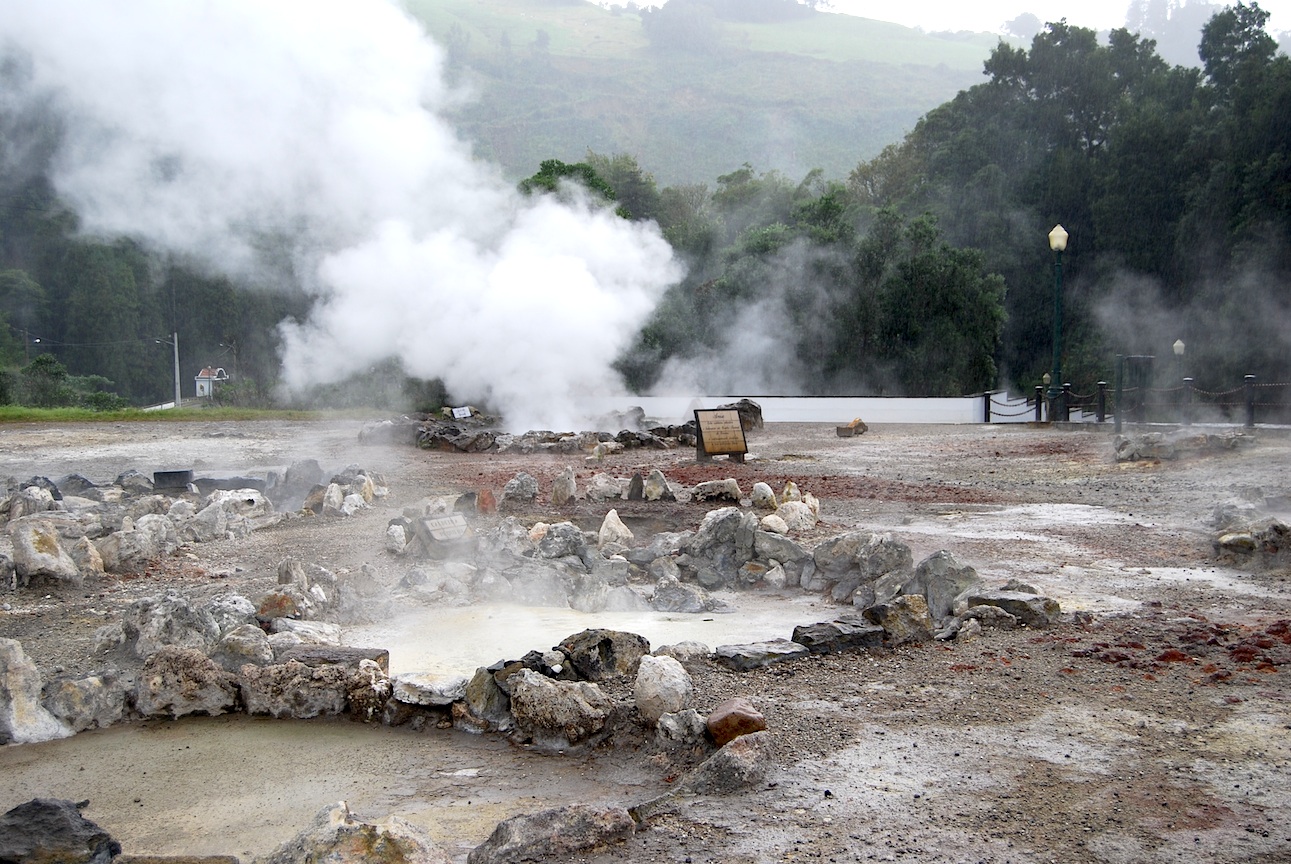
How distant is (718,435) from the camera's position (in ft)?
52.9

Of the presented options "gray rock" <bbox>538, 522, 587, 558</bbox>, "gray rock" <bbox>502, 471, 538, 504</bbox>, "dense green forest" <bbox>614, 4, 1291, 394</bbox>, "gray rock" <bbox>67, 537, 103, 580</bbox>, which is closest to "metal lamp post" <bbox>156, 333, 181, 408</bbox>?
"dense green forest" <bbox>614, 4, 1291, 394</bbox>

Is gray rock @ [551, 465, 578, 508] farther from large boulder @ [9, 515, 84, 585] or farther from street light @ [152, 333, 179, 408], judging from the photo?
street light @ [152, 333, 179, 408]

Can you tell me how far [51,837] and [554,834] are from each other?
5.53 ft

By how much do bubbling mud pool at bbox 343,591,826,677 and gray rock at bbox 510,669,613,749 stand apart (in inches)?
31.1

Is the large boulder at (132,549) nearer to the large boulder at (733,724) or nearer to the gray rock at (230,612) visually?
the gray rock at (230,612)

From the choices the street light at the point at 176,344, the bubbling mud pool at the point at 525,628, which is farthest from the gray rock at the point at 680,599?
the street light at the point at 176,344

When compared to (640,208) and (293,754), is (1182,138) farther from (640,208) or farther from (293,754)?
(293,754)

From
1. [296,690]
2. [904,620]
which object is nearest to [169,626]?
[296,690]

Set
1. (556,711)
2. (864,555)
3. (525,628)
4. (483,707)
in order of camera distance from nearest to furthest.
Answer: (556,711) < (483,707) < (525,628) < (864,555)

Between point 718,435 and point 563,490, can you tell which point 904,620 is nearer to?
point 563,490

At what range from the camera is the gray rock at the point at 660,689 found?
4.50 meters

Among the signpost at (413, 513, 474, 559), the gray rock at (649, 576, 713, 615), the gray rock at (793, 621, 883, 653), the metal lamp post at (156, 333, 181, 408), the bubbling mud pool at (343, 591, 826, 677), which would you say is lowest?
the bubbling mud pool at (343, 591, 826, 677)

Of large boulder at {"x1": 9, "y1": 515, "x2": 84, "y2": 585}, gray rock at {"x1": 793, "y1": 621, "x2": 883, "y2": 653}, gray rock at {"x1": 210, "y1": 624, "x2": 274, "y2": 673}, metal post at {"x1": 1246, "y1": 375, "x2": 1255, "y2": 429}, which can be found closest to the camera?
gray rock at {"x1": 210, "y1": 624, "x2": 274, "y2": 673}

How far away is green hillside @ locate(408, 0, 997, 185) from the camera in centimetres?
11275
